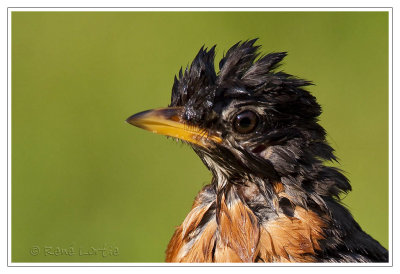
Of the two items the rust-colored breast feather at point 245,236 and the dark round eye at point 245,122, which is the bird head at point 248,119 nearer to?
the dark round eye at point 245,122

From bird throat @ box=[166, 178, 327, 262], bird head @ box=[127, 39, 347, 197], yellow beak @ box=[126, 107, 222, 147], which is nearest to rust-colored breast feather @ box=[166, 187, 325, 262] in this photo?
bird throat @ box=[166, 178, 327, 262]

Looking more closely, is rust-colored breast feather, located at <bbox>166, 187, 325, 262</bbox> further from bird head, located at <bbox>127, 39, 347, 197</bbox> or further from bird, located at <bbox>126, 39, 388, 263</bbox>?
bird head, located at <bbox>127, 39, 347, 197</bbox>

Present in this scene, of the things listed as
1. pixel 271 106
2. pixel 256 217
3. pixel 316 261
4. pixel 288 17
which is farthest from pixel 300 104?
pixel 288 17

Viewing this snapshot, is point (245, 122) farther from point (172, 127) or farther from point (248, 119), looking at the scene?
point (172, 127)

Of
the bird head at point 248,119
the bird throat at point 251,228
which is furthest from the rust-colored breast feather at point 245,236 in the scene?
the bird head at point 248,119

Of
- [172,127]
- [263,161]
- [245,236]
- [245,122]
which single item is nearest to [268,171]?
[263,161]
